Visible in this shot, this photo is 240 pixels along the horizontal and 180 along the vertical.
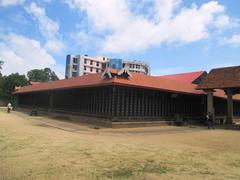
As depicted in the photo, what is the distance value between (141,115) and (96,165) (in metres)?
15.2

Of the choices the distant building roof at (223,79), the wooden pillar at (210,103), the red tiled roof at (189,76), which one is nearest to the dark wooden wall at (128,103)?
the wooden pillar at (210,103)

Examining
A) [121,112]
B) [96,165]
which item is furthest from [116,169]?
[121,112]

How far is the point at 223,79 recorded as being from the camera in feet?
84.0

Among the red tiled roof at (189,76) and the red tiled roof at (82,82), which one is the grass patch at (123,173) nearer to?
the red tiled roof at (82,82)

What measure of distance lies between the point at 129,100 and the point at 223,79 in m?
9.79

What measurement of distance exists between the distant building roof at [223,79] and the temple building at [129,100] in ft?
4.57

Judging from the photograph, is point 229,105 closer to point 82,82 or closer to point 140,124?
point 140,124

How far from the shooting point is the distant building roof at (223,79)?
2422 cm

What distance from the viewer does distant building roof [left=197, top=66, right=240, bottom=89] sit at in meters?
24.2

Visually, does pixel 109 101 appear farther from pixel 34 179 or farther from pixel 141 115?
pixel 34 179

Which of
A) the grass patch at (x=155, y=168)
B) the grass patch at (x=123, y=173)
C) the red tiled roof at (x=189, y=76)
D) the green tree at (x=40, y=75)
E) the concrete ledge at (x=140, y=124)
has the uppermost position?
the green tree at (x=40, y=75)

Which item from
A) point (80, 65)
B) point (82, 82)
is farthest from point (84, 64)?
point (82, 82)

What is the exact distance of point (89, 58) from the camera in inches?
4087

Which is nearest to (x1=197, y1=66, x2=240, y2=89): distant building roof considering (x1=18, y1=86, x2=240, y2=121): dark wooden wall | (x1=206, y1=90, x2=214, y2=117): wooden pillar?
(x1=206, y1=90, x2=214, y2=117): wooden pillar
